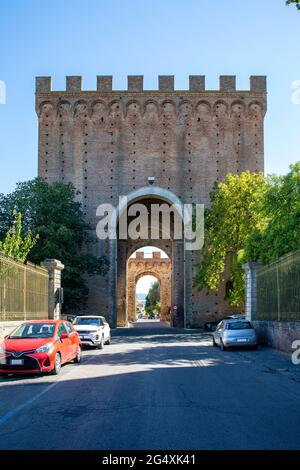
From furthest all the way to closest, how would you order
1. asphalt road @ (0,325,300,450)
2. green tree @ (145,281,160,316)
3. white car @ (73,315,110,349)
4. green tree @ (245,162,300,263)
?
1. green tree @ (145,281,160,316)
2. green tree @ (245,162,300,263)
3. white car @ (73,315,110,349)
4. asphalt road @ (0,325,300,450)

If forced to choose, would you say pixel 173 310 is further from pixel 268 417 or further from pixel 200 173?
pixel 268 417

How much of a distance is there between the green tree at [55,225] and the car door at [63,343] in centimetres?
2121

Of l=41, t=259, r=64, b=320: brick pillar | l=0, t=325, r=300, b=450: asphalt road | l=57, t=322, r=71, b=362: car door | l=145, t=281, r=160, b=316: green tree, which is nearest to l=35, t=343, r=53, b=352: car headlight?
l=0, t=325, r=300, b=450: asphalt road

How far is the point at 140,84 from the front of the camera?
46000 mm

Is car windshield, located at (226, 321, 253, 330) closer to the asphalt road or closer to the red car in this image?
the asphalt road

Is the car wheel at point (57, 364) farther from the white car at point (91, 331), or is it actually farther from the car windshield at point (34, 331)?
the white car at point (91, 331)

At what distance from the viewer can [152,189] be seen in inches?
1790

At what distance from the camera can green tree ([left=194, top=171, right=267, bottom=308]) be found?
126 ft

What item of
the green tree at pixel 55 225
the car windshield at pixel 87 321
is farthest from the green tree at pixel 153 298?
the car windshield at pixel 87 321

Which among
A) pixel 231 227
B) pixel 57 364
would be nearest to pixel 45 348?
pixel 57 364

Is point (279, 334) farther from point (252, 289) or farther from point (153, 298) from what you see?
point (153, 298)

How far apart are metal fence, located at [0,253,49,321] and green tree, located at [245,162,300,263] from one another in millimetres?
10122

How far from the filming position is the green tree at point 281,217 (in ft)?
86.3
